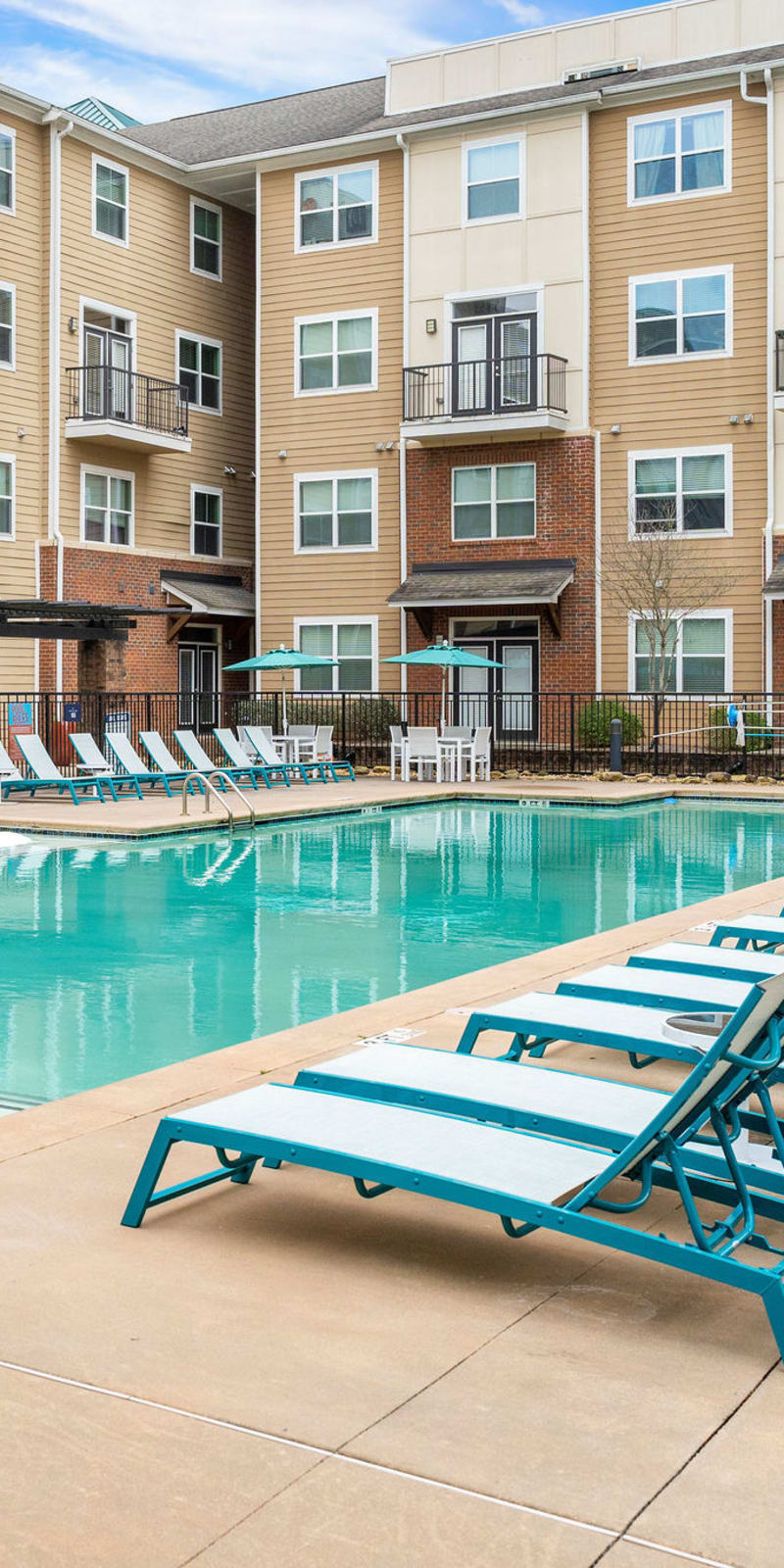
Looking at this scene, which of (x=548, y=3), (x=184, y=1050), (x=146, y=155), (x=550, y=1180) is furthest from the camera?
(x=548, y=3)

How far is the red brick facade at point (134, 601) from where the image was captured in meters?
25.2

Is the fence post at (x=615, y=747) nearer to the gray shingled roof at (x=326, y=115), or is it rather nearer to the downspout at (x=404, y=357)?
the downspout at (x=404, y=357)

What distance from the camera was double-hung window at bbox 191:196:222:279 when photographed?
2861 cm

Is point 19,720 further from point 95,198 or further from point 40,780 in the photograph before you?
point 95,198

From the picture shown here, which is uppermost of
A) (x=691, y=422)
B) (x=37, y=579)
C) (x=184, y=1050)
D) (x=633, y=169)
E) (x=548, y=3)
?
(x=548, y=3)

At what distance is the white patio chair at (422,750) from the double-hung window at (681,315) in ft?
24.6

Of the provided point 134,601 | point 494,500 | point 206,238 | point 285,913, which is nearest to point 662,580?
point 494,500

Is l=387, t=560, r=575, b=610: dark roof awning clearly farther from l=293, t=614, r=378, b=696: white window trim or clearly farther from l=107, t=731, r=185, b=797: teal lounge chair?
l=107, t=731, r=185, b=797: teal lounge chair

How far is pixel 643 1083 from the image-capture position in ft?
18.0

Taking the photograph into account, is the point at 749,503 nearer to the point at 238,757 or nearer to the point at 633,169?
the point at 633,169

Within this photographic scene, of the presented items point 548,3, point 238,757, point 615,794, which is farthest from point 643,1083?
point 548,3

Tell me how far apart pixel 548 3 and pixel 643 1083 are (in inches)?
3733

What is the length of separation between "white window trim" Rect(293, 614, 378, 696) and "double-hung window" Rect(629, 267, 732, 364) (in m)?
6.56

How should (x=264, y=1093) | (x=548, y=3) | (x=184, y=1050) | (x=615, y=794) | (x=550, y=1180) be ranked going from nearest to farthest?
(x=550, y=1180) < (x=264, y=1093) < (x=184, y=1050) < (x=615, y=794) < (x=548, y=3)
